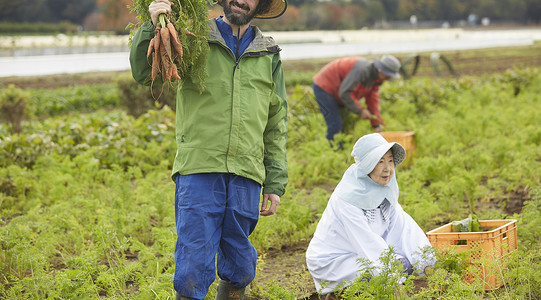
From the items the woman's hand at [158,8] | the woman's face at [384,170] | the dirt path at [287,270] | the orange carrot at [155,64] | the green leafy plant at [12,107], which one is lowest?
the dirt path at [287,270]

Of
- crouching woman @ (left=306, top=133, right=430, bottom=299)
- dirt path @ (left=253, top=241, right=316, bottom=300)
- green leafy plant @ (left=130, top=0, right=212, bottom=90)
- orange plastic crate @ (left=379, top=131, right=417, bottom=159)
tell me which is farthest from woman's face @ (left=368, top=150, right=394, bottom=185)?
orange plastic crate @ (left=379, top=131, right=417, bottom=159)

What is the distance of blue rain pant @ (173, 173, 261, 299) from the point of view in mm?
2795

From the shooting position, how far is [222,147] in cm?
287

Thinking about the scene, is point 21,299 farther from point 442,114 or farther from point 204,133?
point 442,114

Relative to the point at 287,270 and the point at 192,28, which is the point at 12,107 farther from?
the point at 192,28

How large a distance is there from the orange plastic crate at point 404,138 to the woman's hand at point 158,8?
4.75 metres

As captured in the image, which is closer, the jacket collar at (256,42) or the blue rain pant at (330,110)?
the jacket collar at (256,42)

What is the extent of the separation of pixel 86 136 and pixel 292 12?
1656 centimetres

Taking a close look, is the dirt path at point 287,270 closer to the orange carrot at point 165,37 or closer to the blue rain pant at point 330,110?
the orange carrot at point 165,37

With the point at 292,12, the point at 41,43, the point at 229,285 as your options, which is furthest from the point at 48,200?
the point at 41,43

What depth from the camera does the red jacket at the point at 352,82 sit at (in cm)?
753

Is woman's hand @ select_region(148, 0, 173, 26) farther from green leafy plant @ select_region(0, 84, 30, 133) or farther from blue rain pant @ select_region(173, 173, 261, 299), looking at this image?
green leafy plant @ select_region(0, 84, 30, 133)

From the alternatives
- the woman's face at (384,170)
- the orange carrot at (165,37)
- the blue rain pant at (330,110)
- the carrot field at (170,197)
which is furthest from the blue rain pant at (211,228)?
the blue rain pant at (330,110)

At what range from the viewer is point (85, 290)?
3371 millimetres
